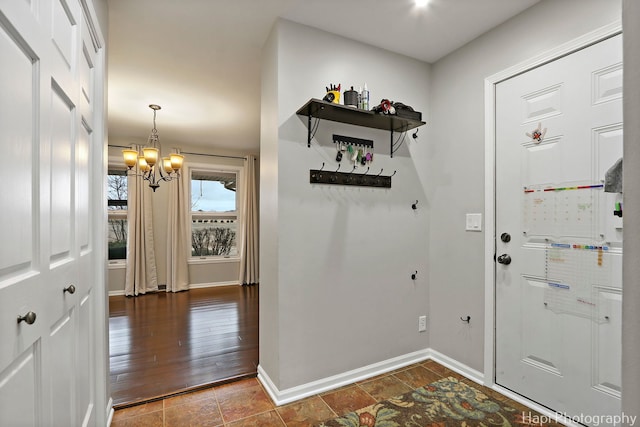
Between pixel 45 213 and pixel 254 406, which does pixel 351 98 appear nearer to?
pixel 45 213

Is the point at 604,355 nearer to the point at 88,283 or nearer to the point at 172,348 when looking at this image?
the point at 88,283

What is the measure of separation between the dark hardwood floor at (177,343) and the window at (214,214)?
1148 mm

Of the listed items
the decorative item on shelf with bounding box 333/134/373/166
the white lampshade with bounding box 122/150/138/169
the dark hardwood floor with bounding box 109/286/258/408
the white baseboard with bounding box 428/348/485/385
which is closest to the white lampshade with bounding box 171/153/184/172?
the white lampshade with bounding box 122/150/138/169

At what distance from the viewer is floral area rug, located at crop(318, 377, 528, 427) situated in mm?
1770

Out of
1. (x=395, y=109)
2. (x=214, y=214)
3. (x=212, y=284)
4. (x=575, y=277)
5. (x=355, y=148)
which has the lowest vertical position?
(x=212, y=284)

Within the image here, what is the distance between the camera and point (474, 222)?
225cm

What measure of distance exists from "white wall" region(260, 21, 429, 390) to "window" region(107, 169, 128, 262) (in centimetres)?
400

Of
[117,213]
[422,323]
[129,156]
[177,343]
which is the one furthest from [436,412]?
[117,213]

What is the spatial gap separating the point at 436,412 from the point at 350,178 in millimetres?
1573

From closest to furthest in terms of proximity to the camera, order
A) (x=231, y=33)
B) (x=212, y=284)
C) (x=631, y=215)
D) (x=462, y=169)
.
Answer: (x=631, y=215)
(x=231, y=33)
(x=462, y=169)
(x=212, y=284)

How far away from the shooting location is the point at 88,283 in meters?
1.51

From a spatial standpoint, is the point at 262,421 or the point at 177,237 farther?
the point at 177,237

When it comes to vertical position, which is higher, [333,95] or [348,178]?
[333,95]

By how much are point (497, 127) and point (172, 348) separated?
3.24 meters
